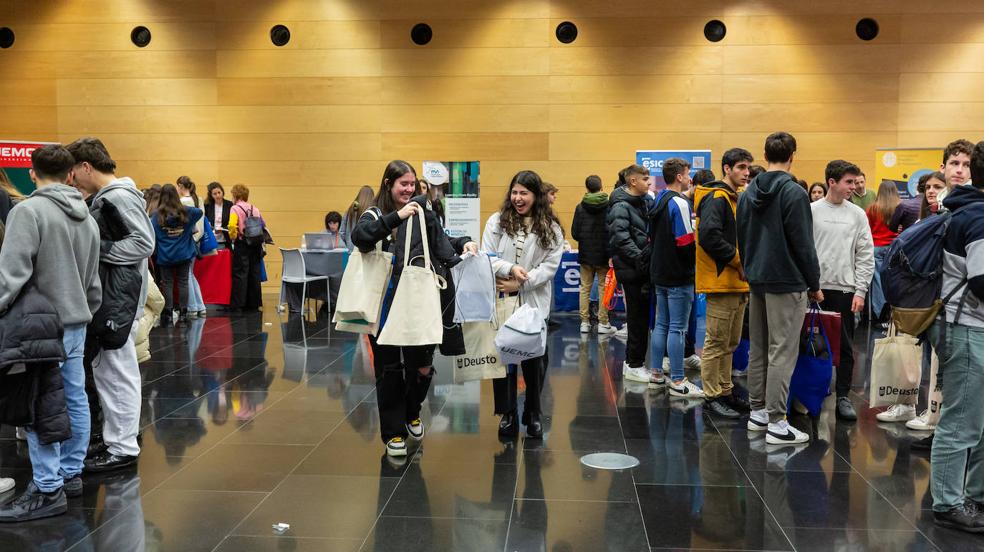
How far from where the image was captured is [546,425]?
527 cm

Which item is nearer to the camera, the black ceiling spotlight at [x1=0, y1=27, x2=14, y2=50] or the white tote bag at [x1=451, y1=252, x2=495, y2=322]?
the white tote bag at [x1=451, y1=252, x2=495, y2=322]

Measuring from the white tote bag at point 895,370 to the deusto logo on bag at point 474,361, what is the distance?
2295 mm

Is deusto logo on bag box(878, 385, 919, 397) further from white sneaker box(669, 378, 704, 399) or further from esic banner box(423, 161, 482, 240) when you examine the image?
esic banner box(423, 161, 482, 240)

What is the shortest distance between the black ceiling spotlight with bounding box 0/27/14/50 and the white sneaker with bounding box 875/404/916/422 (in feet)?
43.6

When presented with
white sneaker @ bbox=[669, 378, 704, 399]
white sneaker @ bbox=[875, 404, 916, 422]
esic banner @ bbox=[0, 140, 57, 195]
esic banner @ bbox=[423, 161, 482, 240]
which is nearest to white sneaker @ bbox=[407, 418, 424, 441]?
white sneaker @ bbox=[669, 378, 704, 399]

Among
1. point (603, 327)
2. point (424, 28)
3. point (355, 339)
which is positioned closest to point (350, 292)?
point (355, 339)

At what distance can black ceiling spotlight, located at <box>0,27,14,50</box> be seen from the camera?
43.1ft

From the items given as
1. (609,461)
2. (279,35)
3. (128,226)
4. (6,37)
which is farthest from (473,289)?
(6,37)

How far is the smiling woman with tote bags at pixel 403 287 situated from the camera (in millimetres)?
4289

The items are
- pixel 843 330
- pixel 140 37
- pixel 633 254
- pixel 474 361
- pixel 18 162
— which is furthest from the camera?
pixel 140 37

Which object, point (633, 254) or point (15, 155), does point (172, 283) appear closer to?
point (15, 155)

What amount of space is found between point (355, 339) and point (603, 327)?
263 cm

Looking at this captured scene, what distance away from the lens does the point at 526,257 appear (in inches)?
189

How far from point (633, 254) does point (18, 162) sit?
7169 millimetres
